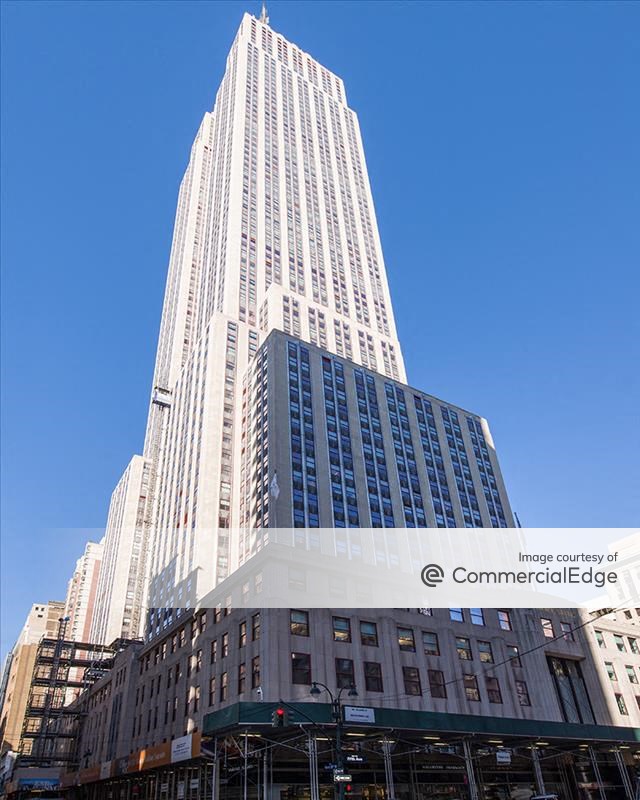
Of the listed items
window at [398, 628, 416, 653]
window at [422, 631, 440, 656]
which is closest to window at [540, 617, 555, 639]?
window at [422, 631, 440, 656]

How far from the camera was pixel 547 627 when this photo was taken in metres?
66.3

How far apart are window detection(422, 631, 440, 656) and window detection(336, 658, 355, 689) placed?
8.45 meters

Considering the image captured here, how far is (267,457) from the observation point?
74.9 meters

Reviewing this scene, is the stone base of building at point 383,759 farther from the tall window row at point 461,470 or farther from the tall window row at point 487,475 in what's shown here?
the tall window row at point 487,475

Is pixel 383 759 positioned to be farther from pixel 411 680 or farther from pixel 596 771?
pixel 596 771

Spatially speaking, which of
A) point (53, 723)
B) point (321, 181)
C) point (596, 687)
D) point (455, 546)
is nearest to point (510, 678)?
point (596, 687)

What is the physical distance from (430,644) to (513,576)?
25.3 m

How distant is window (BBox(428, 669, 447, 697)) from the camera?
51625 millimetres

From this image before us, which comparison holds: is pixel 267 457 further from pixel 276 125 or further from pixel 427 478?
pixel 276 125

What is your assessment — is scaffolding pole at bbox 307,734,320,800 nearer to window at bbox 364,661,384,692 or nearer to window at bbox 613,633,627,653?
window at bbox 364,661,384,692

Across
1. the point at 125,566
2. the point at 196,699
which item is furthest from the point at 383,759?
the point at 125,566

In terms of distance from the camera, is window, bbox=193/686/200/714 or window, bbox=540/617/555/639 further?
window, bbox=540/617/555/639

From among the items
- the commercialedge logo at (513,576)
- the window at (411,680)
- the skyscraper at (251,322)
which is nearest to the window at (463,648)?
the window at (411,680)

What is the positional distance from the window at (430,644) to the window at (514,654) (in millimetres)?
9509
